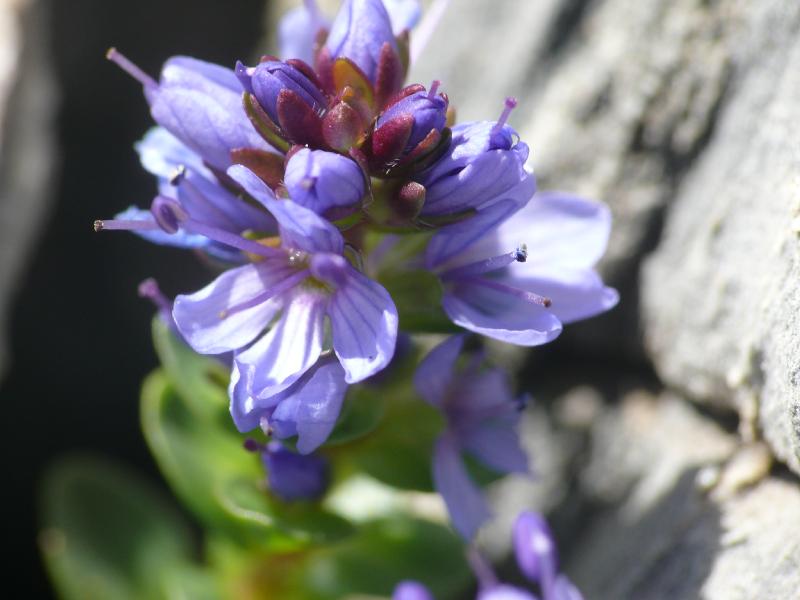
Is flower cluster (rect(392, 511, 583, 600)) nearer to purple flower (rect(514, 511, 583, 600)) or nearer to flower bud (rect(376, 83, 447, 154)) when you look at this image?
purple flower (rect(514, 511, 583, 600))

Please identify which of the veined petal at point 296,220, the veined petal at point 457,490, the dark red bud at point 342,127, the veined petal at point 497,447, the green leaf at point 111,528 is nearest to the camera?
the veined petal at point 296,220

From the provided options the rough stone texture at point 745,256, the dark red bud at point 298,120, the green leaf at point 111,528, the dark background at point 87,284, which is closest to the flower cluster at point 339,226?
the dark red bud at point 298,120

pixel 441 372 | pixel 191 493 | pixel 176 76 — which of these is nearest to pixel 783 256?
pixel 441 372

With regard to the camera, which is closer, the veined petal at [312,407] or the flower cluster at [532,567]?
the veined petal at [312,407]

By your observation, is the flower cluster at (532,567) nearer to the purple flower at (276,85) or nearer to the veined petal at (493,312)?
the veined petal at (493,312)

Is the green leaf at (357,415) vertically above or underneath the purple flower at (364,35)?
underneath

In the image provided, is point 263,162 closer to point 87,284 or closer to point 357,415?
point 357,415

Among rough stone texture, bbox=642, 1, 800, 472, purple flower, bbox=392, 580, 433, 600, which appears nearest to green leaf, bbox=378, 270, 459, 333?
purple flower, bbox=392, 580, 433, 600
